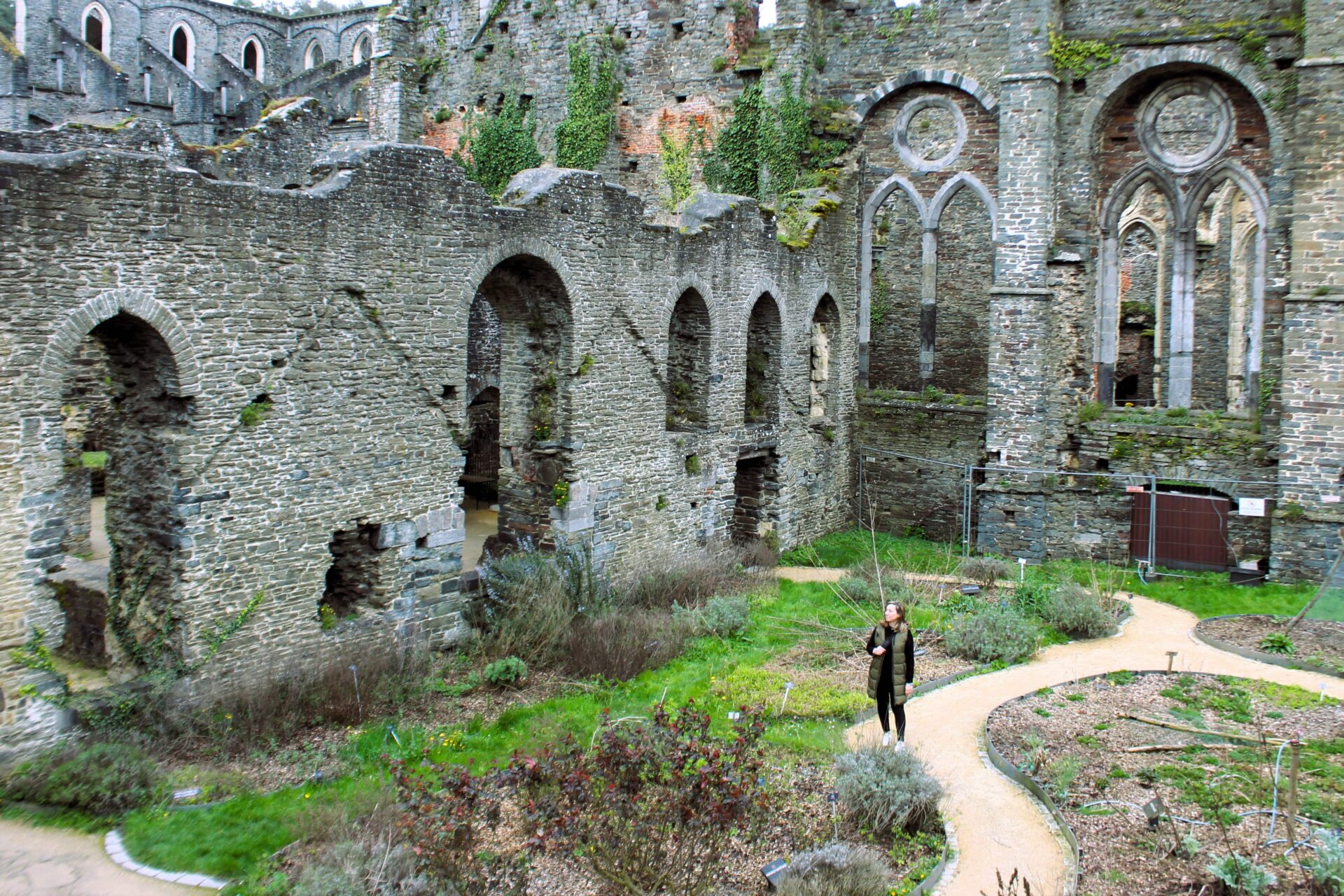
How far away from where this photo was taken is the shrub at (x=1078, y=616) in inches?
500

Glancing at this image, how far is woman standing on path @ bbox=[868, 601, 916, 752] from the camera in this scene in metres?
8.98

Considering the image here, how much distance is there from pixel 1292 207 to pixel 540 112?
12363 mm

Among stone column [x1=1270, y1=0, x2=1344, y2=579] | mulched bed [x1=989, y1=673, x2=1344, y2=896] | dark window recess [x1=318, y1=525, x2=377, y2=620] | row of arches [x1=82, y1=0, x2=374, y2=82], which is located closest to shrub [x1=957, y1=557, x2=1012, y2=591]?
stone column [x1=1270, y1=0, x2=1344, y2=579]

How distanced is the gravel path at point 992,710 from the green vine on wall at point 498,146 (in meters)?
13.1

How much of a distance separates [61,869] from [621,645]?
5.47 meters

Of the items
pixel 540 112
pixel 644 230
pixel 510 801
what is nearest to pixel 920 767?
pixel 510 801

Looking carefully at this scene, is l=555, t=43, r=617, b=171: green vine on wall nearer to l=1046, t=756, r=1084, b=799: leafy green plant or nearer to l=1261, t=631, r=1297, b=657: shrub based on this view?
l=1261, t=631, r=1297, b=657: shrub

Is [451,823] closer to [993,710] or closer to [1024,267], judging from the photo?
[993,710]

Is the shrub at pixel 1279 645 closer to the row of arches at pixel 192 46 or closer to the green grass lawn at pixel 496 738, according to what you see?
the green grass lawn at pixel 496 738

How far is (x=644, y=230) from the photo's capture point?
46.0 ft

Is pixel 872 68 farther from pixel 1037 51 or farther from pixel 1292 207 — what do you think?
pixel 1292 207

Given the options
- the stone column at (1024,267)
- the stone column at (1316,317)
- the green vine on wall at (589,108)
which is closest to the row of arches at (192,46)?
the green vine on wall at (589,108)

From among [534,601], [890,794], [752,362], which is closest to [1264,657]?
[890,794]

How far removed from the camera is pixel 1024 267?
55.7ft
